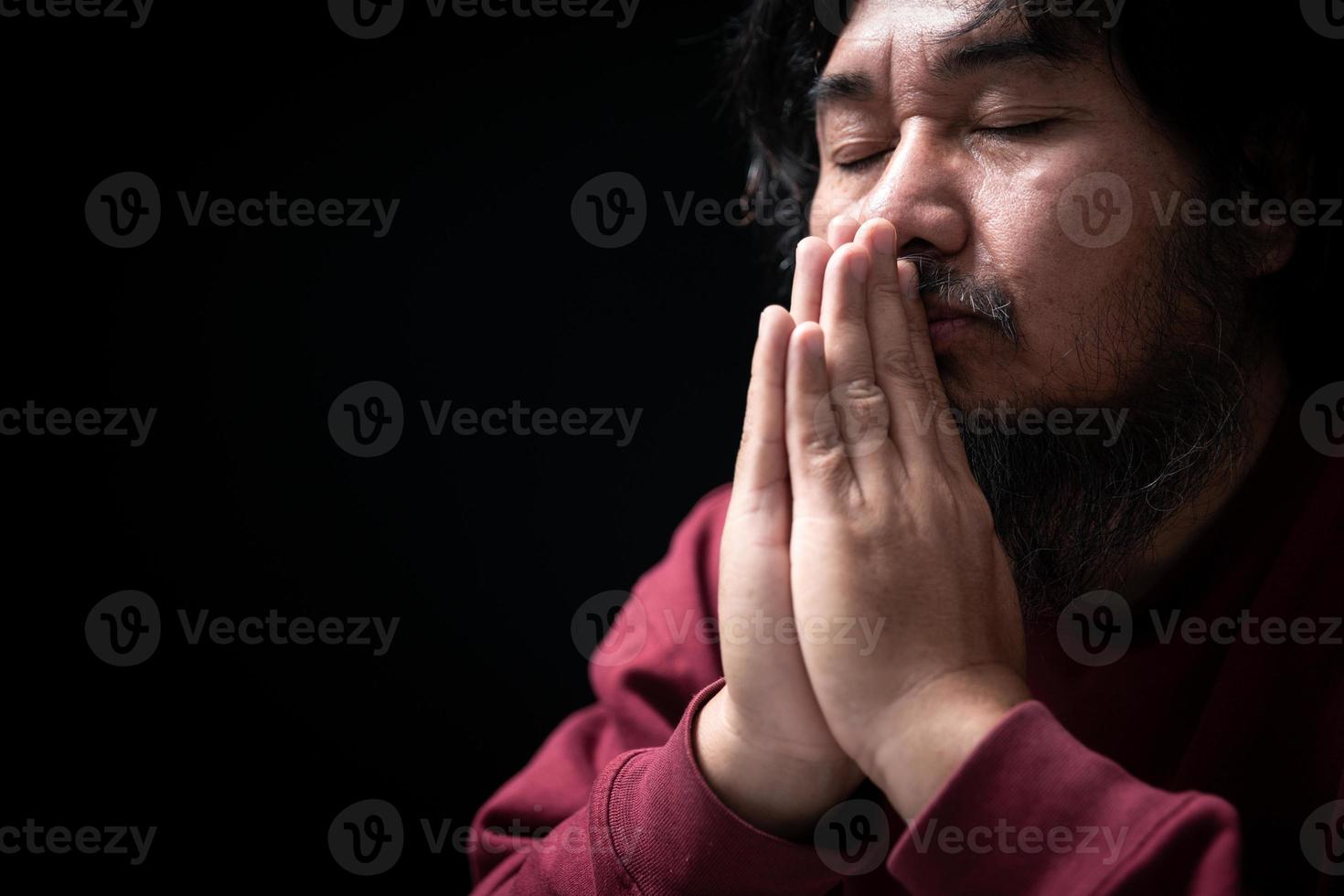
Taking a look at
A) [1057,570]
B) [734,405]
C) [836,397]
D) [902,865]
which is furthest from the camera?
[734,405]

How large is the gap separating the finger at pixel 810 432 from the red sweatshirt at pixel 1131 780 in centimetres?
22

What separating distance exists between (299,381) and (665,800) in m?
1.07

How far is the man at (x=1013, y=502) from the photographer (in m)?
0.88

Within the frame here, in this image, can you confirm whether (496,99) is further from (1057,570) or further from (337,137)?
(1057,570)

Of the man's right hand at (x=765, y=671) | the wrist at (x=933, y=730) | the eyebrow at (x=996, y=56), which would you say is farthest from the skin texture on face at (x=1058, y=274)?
the wrist at (x=933, y=730)

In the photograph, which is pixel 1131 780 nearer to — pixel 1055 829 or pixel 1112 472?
pixel 1055 829

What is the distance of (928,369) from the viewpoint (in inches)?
40.3

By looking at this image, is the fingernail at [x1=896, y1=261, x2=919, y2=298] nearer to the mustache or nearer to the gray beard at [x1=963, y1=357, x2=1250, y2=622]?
the mustache

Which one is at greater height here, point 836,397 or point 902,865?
point 836,397

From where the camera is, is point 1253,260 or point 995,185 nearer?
point 995,185

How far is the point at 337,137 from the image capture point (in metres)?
1.82

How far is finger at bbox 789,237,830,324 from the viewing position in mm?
1014

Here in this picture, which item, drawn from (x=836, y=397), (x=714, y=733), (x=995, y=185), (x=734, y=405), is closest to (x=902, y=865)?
(x=714, y=733)

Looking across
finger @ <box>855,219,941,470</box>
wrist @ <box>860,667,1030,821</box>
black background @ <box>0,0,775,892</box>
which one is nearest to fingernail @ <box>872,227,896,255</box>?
finger @ <box>855,219,941,470</box>
